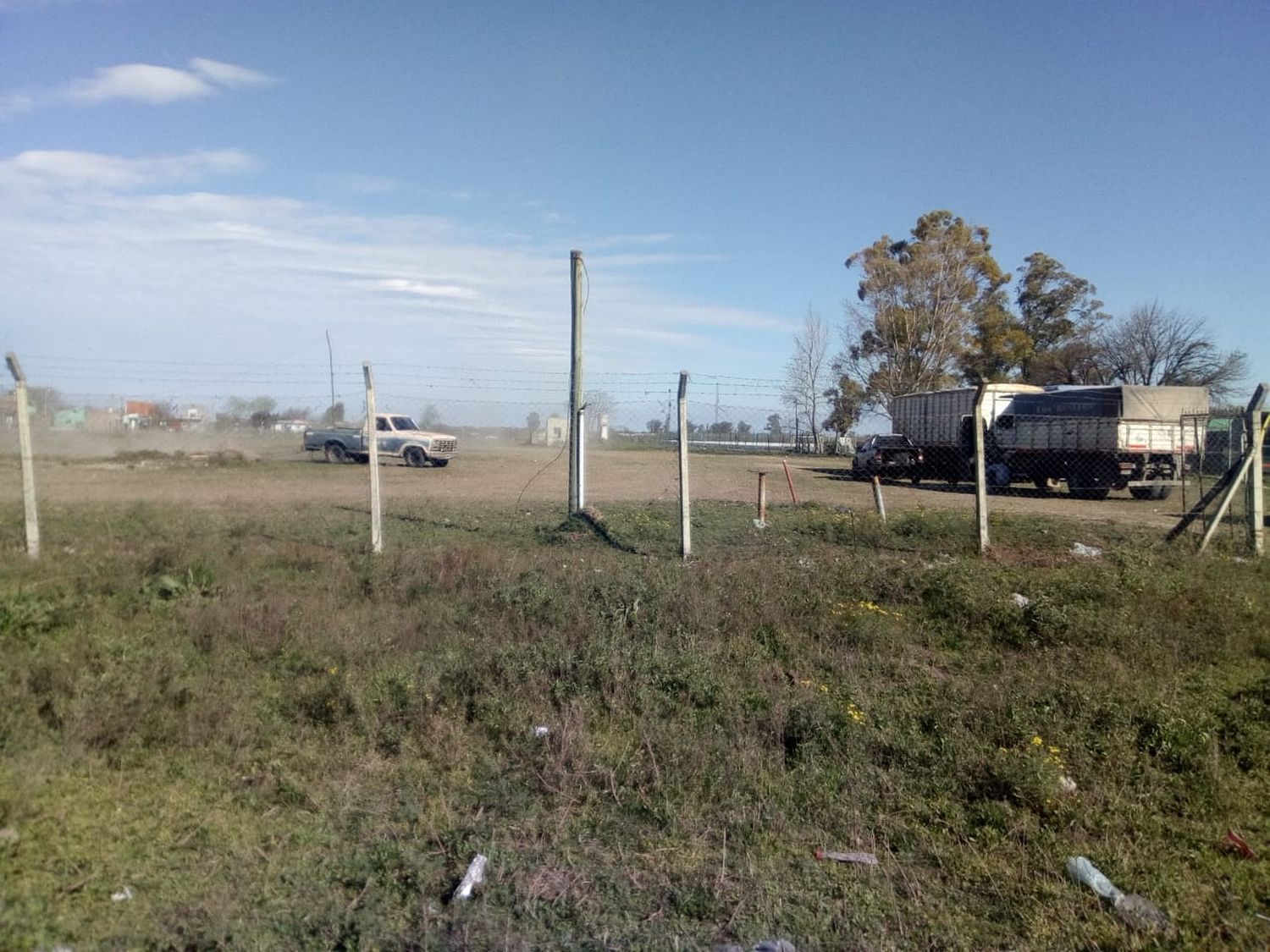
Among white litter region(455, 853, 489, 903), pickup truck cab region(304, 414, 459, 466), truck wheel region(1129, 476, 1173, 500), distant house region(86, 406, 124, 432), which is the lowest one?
truck wheel region(1129, 476, 1173, 500)

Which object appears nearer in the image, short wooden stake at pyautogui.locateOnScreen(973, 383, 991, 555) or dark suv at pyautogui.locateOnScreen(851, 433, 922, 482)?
short wooden stake at pyautogui.locateOnScreen(973, 383, 991, 555)

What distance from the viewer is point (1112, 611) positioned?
6859 mm

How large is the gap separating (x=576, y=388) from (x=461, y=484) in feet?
Result: 25.6

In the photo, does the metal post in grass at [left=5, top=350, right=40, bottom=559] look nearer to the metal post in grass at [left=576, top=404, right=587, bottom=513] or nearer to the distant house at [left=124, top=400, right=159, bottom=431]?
the metal post in grass at [left=576, top=404, right=587, bottom=513]

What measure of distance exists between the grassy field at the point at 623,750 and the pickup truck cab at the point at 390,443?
19.7m

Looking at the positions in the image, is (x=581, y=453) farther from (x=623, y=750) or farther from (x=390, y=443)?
(x=390, y=443)

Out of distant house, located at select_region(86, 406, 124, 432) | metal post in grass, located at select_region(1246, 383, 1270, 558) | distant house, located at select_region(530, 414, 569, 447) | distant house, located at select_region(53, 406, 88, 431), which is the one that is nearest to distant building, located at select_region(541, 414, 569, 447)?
distant house, located at select_region(530, 414, 569, 447)

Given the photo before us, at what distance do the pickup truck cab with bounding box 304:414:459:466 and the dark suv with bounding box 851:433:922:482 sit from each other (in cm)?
1251

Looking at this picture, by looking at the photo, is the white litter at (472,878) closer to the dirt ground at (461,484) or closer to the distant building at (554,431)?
the dirt ground at (461,484)

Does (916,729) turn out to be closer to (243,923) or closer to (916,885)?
(916,885)

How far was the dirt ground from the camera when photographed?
50.0 ft

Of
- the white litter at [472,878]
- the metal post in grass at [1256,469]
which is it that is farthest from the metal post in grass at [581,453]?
the white litter at [472,878]

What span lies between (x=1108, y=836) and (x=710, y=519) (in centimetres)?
715

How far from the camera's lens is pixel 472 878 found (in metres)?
3.51
